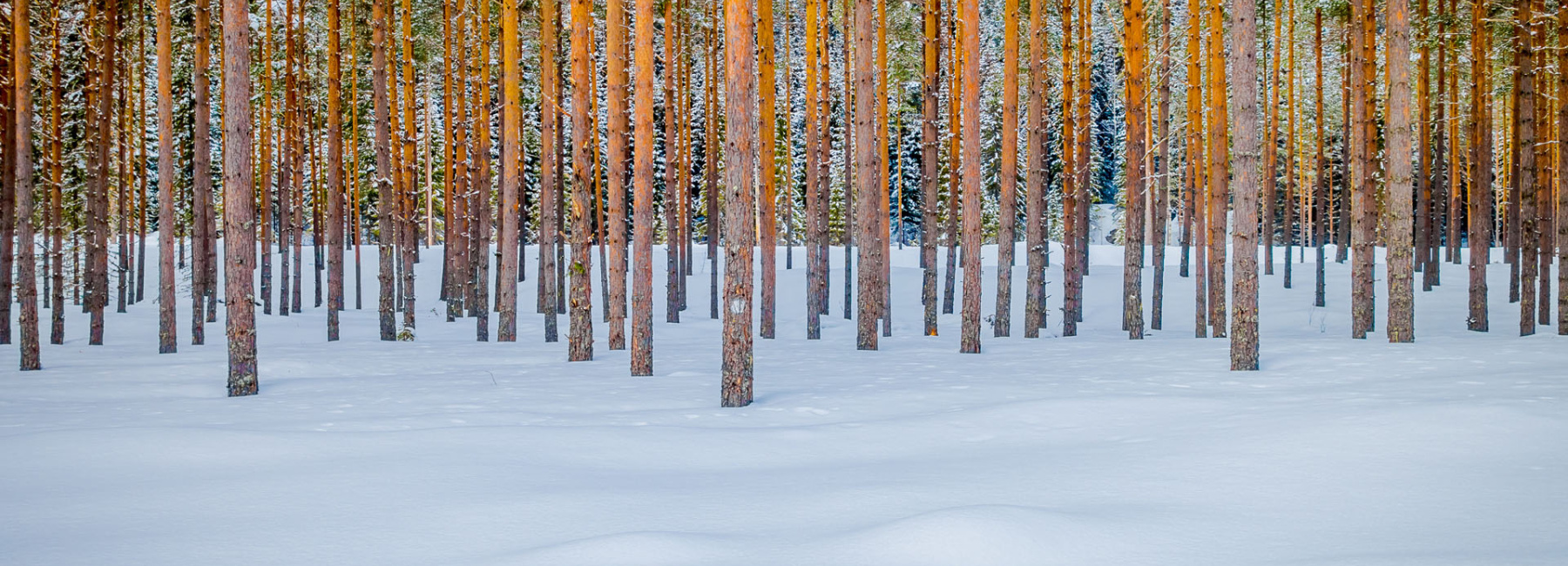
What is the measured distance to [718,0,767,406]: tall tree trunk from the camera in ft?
25.2

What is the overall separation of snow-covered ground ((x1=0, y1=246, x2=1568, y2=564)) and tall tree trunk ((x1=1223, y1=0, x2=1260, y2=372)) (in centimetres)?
66

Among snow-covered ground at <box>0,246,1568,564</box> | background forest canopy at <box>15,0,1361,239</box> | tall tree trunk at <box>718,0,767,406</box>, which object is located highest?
background forest canopy at <box>15,0,1361,239</box>

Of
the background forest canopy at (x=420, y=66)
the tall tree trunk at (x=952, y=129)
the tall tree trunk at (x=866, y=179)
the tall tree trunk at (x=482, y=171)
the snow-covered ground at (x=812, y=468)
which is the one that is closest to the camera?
the snow-covered ground at (x=812, y=468)

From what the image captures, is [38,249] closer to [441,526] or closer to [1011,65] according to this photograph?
[1011,65]

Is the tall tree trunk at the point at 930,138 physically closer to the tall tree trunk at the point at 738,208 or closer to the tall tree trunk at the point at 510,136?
the tall tree trunk at the point at 510,136

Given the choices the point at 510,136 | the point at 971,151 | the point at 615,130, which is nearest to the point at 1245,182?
the point at 971,151

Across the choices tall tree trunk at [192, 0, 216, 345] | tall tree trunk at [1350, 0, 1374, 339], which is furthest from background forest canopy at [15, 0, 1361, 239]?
tall tree trunk at [1350, 0, 1374, 339]

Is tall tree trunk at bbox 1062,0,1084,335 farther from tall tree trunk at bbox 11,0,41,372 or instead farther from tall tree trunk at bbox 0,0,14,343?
tall tree trunk at bbox 0,0,14,343

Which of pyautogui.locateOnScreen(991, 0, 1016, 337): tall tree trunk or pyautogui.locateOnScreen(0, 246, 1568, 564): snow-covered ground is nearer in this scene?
pyautogui.locateOnScreen(0, 246, 1568, 564): snow-covered ground

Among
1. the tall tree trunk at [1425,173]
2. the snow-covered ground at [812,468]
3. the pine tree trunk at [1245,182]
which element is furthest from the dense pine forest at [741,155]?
the snow-covered ground at [812,468]

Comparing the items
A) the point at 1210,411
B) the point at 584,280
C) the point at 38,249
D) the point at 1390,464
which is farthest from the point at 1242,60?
the point at 38,249

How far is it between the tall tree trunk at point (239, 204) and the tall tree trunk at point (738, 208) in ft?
14.2

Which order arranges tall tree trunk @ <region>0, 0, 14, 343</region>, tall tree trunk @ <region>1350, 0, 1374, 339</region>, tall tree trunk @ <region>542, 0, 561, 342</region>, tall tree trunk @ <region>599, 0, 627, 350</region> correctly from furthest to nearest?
tall tree trunk @ <region>0, 0, 14, 343</region>, tall tree trunk @ <region>542, 0, 561, 342</region>, tall tree trunk @ <region>1350, 0, 1374, 339</region>, tall tree trunk @ <region>599, 0, 627, 350</region>

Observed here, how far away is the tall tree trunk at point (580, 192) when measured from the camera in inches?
448
